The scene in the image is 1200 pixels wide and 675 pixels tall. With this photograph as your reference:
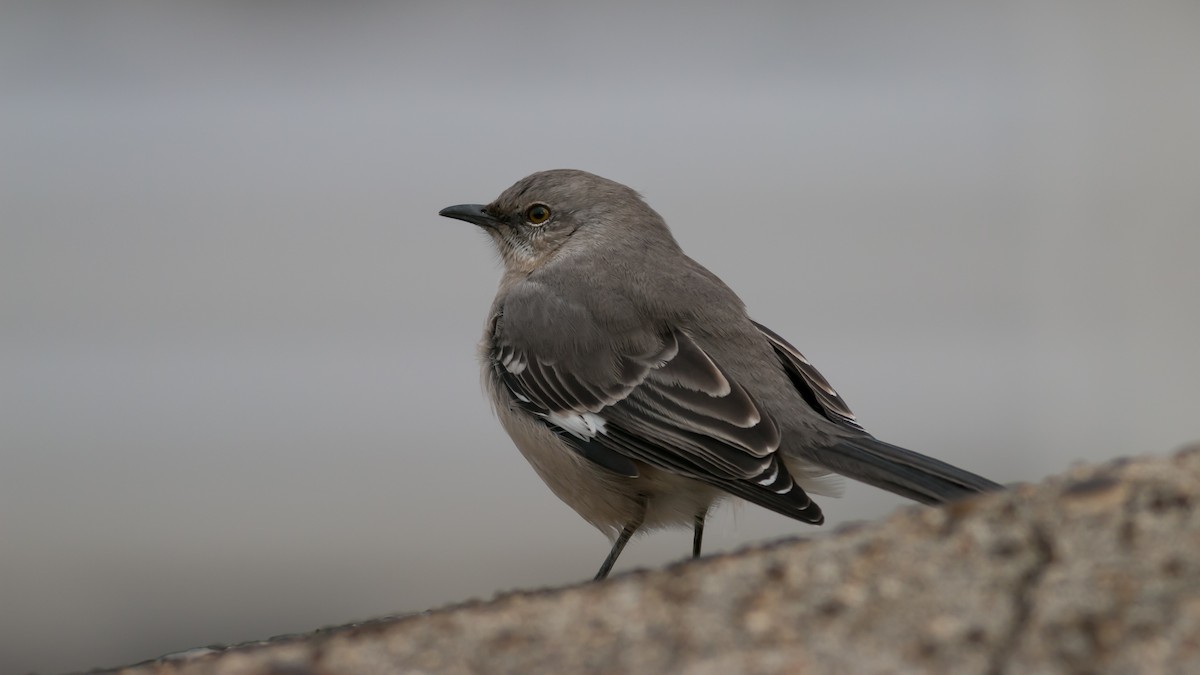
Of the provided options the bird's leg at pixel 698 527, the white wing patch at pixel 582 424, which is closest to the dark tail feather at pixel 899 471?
the bird's leg at pixel 698 527

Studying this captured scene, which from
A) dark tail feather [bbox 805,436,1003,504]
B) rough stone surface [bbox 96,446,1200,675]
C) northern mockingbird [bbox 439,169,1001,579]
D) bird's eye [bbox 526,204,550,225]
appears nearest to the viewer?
rough stone surface [bbox 96,446,1200,675]

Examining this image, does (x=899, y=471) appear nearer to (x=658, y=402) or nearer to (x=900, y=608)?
(x=658, y=402)

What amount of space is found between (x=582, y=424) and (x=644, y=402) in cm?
25

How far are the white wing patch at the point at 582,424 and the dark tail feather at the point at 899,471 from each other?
0.78 meters

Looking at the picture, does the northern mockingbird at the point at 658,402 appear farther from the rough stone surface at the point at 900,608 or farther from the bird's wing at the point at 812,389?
the rough stone surface at the point at 900,608

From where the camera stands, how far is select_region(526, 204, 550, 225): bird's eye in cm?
563

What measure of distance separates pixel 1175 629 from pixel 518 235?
4100mm

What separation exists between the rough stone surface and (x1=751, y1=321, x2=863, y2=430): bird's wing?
6.86ft

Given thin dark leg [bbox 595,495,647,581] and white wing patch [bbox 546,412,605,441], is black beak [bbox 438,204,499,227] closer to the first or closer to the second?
white wing patch [bbox 546,412,605,441]

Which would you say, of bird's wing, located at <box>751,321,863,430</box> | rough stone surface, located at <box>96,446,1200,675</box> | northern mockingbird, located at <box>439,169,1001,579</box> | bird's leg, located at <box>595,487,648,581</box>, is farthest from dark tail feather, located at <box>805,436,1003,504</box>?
rough stone surface, located at <box>96,446,1200,675</box>

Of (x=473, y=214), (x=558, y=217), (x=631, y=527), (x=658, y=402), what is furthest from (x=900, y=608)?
(x=473, y=214)

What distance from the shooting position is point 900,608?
2033 mm

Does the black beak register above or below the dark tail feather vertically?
above

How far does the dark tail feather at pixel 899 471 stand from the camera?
355 cm
